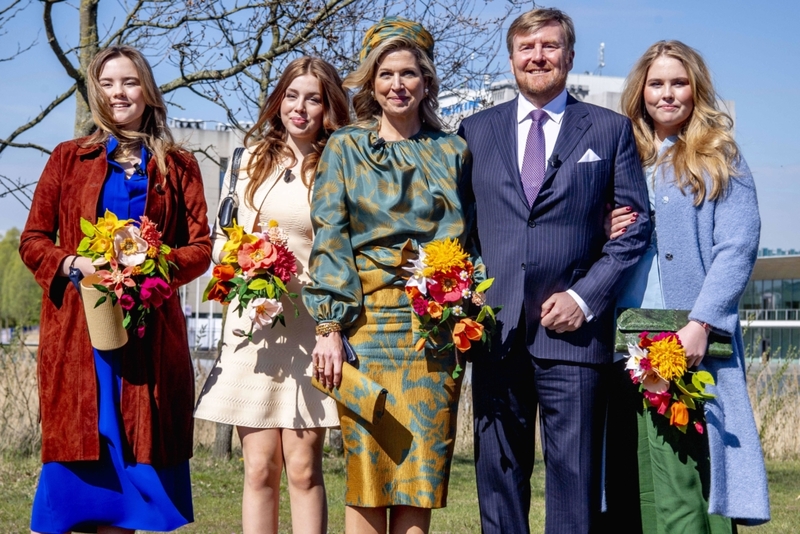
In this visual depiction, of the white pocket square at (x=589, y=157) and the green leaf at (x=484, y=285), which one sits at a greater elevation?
the white pocket square at (x=589, y=157)

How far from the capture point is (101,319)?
412 cm

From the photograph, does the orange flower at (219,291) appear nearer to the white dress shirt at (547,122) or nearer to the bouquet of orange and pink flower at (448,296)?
the bouquet of orange and pink flower at (448,296)

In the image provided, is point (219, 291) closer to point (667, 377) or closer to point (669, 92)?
point (667, 377)

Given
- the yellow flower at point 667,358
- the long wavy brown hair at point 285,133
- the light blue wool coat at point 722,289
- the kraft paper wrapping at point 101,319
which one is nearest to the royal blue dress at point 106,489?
the kraft paper wrapping at point 101,319

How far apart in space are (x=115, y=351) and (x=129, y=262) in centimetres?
51

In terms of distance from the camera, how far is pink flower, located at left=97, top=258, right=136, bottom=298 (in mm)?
4031

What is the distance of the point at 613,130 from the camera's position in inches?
164


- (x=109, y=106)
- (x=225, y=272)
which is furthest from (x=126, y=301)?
(x=109, y=106)

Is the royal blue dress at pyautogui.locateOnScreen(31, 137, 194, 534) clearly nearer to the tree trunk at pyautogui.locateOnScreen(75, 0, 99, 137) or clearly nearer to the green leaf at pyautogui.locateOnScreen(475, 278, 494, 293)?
the green leaf at pyautogui.locateOnScreen(475, 278, 494, 293)

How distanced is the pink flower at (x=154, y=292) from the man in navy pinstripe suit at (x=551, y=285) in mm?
1401

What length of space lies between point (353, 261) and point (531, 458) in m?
1.18

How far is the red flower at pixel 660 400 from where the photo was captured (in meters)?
4.03

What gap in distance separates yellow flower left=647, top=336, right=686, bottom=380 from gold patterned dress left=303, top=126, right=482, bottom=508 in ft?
2.81

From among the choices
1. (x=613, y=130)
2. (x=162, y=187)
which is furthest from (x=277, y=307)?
(x=613, y=130)
